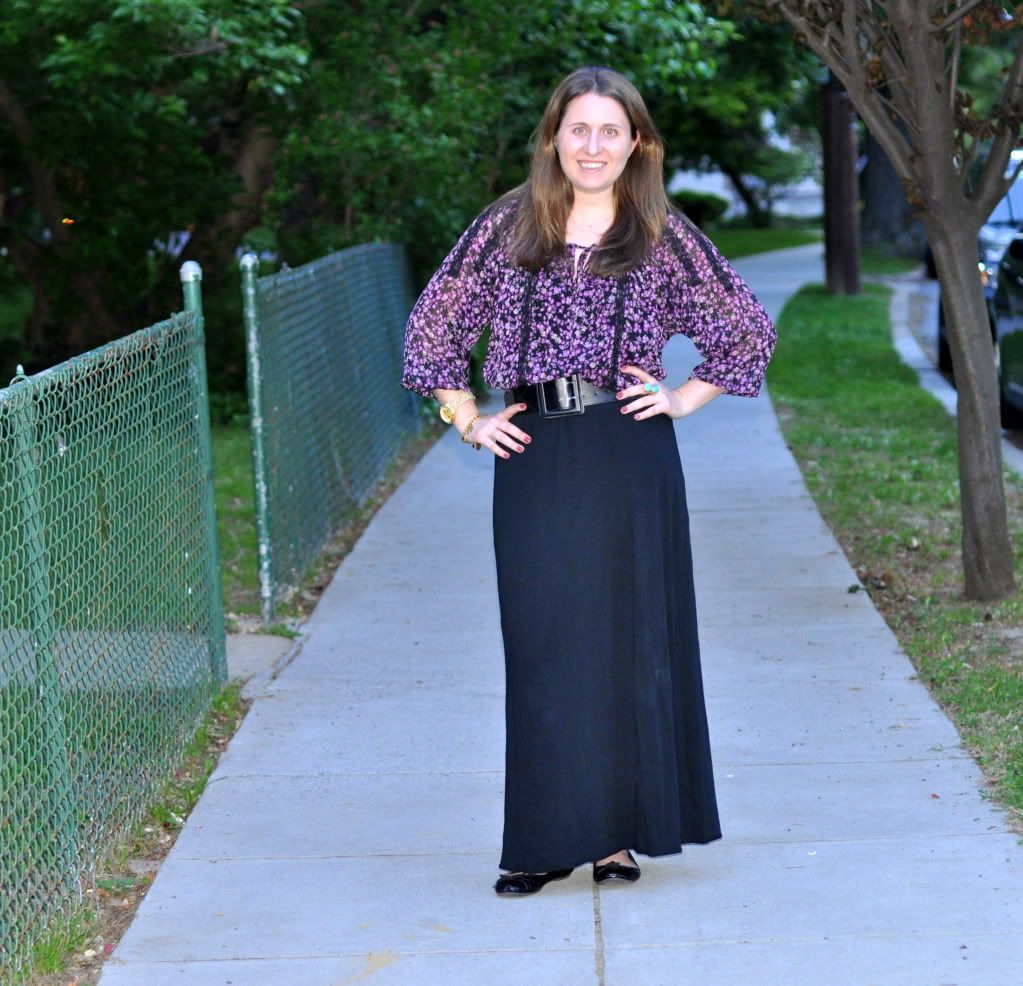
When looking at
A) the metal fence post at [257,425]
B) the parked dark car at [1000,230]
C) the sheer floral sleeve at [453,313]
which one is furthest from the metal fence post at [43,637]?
the parked dark car at [1000,230]

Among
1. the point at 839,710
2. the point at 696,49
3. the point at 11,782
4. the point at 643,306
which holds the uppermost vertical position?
the point at 696,49

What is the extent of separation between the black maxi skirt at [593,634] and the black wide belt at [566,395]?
0.08 feet

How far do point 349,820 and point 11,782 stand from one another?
124 centimetres

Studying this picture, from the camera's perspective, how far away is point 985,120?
6844 mm

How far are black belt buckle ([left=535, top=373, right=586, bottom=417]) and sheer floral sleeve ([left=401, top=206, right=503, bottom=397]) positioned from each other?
250 mm

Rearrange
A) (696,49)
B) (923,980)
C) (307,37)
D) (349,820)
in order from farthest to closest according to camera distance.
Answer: (696,49) < (307,37) < (349,820) < (923,980)

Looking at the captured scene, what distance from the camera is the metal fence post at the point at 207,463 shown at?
6.02 m

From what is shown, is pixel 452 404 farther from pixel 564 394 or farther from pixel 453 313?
pixel 564 394

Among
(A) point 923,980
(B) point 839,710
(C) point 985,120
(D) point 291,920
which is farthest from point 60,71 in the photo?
(A) point 923,980

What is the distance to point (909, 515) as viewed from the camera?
29.5ft

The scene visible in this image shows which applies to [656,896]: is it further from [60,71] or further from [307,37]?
[307,37]

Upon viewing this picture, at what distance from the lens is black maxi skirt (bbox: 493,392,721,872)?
4.15 meters

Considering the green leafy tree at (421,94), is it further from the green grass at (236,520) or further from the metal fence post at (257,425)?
the metal fence post at (257,425)

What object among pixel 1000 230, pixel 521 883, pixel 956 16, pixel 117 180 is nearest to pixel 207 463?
pixel 521 883
